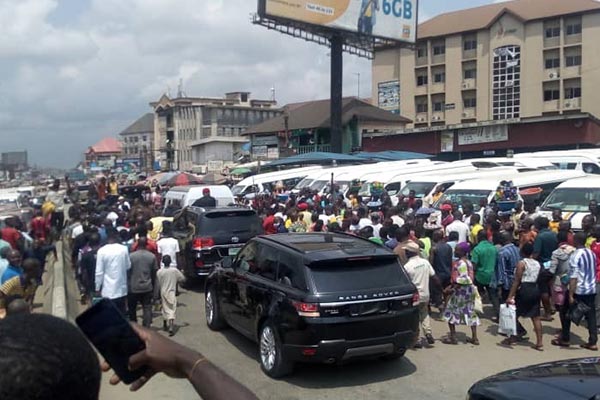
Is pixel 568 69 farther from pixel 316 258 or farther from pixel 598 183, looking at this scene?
pixel 316 258

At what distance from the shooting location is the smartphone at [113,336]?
1.97 m

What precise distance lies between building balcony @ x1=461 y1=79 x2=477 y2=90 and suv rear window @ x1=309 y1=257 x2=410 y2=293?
225 ft

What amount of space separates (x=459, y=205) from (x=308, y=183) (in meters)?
13.0

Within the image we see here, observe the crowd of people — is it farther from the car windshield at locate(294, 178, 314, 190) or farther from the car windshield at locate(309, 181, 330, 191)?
the car windshield at locate(294, 178, 314, 190)

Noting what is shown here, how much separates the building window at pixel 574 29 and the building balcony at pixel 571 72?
3434 mm

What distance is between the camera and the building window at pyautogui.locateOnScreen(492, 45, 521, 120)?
228ft

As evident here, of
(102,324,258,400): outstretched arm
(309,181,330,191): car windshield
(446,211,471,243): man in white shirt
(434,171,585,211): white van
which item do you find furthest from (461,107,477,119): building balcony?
(102,324,258,400): outstretched arm

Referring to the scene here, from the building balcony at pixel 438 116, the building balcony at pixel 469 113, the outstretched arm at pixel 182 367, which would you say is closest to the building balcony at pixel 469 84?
the building balcony at pixel 469 113

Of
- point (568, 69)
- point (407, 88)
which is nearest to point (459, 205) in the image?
point (568, 69)

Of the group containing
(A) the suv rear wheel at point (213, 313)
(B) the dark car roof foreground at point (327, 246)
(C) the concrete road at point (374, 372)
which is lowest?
(C) the concrete road at point (374, 372)

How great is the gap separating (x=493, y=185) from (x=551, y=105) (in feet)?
182

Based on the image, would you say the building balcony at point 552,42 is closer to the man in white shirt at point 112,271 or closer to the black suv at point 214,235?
the black suv at point 214,235

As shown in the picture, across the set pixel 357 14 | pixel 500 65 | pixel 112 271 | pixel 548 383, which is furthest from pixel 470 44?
pixel 548 383

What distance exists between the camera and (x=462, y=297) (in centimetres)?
946
